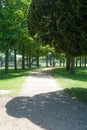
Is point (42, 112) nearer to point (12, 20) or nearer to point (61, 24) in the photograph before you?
point (61, 24)

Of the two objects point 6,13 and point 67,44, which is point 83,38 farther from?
point 6,13

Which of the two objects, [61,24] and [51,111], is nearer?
[51,111]

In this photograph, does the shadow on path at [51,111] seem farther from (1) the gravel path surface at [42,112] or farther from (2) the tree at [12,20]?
(2) the tree at [12,20]

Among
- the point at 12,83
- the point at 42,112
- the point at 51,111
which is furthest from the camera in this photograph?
the point at 12,83

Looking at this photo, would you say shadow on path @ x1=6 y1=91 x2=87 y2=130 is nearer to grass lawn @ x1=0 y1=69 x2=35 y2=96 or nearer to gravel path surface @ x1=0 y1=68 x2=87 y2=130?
gravel path surface @ x1=0 y1=68 x2=87 y2=130

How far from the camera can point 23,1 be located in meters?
46.5

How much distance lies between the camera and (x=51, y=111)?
47.0 feet

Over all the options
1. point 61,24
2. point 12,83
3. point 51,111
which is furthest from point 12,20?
point 51,111

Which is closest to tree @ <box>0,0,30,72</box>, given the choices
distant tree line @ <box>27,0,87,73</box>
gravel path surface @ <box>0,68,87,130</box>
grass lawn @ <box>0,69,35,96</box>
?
grass lawn @ <box>0,69,35,96</box>

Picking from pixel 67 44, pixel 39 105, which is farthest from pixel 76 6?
pixel 39 105

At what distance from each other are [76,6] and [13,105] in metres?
5.24

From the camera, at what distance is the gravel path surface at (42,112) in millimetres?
11672

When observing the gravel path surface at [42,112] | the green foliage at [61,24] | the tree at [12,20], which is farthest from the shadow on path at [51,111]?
the tree at [12,20]

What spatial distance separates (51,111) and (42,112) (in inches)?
15.7
